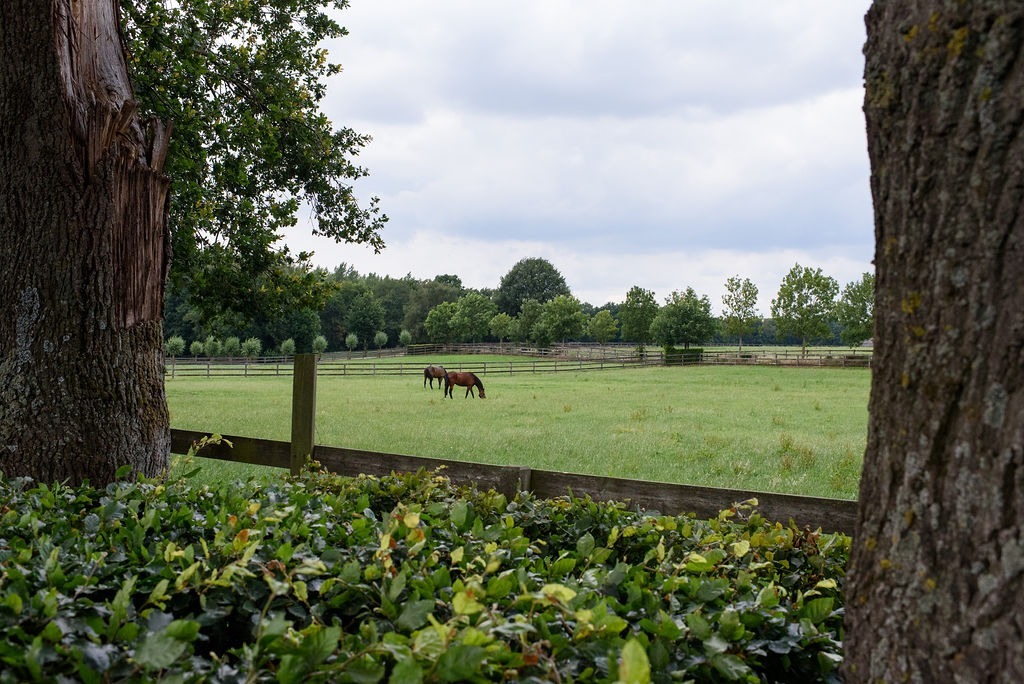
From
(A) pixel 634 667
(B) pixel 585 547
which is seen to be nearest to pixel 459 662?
(A) pixel 634 667

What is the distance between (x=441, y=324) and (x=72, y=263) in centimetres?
6762

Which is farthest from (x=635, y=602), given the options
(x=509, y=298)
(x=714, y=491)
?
(x=509, y=298)

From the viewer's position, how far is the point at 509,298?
101m

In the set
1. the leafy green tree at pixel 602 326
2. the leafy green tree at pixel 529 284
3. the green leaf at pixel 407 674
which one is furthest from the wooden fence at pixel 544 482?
the leafy green tree at pixel 529 284

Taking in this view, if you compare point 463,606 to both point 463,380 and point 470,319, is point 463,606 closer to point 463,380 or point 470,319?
point 463,380

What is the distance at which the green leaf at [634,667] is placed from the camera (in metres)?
1.08

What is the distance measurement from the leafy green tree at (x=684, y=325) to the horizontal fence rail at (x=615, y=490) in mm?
57359

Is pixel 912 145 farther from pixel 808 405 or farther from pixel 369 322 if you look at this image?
pixel 369 322

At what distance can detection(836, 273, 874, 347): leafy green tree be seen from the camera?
50.6 metres

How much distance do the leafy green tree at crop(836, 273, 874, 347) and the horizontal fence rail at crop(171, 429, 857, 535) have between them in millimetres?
51147

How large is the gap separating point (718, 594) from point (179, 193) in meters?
9.21

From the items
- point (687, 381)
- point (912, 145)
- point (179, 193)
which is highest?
point (179, 193)

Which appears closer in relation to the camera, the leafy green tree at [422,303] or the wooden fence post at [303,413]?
the wooden fence post at [303,413]

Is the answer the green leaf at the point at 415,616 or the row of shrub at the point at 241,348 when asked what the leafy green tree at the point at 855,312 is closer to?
the row of shrub at the point at 241,348
